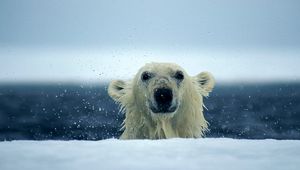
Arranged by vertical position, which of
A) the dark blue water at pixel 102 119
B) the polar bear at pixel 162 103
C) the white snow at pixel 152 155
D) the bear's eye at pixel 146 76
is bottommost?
the dark blue water at pixel 102 119

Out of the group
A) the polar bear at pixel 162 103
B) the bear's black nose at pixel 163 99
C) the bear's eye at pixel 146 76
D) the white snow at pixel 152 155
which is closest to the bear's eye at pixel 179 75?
the polar bear at pixel 162 103

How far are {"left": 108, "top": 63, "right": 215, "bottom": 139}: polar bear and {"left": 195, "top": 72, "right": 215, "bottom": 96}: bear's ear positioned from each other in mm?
16

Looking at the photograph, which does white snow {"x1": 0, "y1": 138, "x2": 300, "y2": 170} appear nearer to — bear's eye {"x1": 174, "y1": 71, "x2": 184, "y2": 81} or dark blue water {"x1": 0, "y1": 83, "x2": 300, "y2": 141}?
bear's eye {"x1": 174, "y1": 71, "x2": 184, "y2": 81}

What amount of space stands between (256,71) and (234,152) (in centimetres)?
14423

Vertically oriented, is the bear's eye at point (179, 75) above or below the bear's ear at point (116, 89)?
above

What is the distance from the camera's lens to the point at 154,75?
762 centimetres

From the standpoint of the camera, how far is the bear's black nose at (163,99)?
722 cm

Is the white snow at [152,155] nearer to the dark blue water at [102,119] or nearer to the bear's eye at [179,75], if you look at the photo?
the bear's eye at [179,75]

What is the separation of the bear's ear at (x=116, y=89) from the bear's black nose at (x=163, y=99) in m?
1.09

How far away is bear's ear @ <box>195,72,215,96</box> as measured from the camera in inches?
328

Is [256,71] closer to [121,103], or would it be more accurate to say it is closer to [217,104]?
[217,104]

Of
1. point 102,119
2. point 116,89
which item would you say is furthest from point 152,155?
point 102,119

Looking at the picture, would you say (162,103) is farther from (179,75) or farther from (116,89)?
(116,89)

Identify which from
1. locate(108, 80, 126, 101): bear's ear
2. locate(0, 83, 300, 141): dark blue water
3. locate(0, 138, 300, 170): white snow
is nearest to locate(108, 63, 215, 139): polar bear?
locate(108, 80, 126, 101): bear's ear
